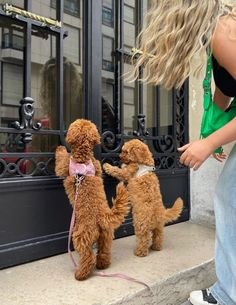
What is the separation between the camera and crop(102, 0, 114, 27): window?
322 cm

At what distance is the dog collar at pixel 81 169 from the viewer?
236 cm

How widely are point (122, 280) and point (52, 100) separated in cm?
142

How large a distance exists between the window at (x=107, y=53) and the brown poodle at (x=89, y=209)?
1.04 m

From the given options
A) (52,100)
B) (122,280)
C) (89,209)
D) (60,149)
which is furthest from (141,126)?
(122,280)

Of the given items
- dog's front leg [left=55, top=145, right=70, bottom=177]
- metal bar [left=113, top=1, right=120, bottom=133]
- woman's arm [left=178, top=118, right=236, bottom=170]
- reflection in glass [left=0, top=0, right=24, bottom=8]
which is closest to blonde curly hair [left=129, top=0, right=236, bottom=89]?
woman's arm [left=178, top=118, right=236, bottom=170]

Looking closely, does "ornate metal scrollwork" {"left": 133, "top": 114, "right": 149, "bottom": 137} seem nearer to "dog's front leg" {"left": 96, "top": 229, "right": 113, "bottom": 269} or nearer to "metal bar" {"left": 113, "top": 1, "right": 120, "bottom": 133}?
"metal bar" {"left": 113, "top": 1, "right": 120, "bottom": 133}

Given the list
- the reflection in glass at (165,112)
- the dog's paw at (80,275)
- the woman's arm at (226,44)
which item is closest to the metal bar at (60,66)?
the dog's paw at (80,275)

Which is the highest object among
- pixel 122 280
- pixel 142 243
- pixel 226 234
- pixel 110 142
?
pixel 110 142

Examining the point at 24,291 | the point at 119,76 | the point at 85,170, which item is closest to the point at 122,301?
the point at 24,291

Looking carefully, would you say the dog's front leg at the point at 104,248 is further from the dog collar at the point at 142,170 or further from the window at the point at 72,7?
the window at the point at 72,7

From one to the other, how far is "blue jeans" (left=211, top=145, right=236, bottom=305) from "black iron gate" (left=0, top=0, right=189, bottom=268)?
4.18ft

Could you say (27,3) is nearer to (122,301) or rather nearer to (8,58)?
(8,58)

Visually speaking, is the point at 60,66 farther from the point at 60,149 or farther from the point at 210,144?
the point at 210,144

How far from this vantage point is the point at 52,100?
296 cm
